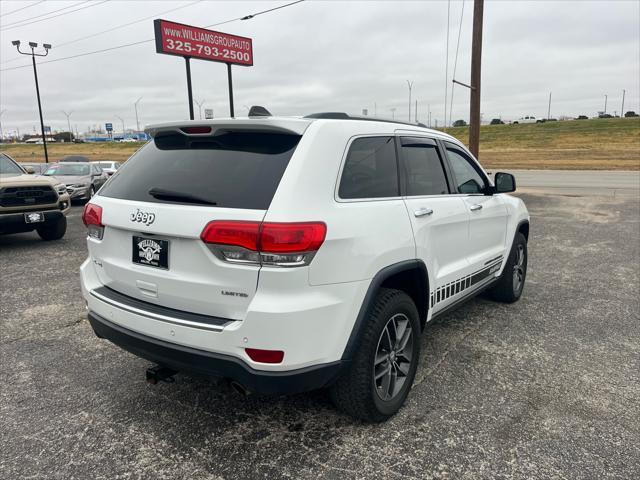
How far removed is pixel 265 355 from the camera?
2395 mm

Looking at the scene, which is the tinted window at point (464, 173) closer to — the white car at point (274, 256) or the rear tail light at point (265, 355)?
the white car at point (274, 256)

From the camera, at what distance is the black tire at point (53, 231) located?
29.3 feet

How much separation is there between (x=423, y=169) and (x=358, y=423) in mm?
1760

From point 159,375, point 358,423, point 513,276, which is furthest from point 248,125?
point 513,276

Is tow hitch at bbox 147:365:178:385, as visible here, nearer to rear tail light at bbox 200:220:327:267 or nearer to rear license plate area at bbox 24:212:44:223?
rear tail light at bbox 200:220:327:267

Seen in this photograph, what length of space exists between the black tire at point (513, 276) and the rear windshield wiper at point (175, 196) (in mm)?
3377

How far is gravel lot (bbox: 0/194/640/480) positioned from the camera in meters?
2.65

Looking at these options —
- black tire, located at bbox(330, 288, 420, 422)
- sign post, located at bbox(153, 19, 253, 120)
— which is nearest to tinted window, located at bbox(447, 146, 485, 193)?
black tire, located at bbox(330, 288, 420, 422)

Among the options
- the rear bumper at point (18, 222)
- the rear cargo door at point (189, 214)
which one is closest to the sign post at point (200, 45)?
the rear bumper at point (18, 222)

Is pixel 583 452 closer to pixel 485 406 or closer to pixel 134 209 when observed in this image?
pixel 485 406

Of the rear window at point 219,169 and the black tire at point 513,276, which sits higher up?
the rear window at point 219,169

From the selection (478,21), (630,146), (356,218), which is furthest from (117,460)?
(630,146)

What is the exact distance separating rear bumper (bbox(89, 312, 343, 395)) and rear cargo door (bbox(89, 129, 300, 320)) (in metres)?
0.21

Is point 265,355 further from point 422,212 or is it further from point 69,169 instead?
point 69,169
